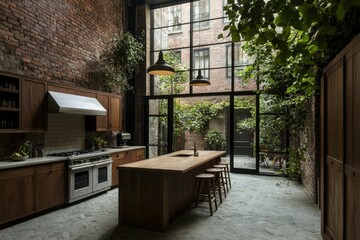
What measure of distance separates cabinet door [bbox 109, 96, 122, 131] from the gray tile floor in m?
1.91

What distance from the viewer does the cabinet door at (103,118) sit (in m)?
5.59

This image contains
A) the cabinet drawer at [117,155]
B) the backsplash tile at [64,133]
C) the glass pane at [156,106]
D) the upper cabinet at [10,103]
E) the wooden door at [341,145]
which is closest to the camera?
the wooden door at [341,145]

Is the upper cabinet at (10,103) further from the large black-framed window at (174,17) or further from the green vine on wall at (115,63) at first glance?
the large black-framed window at (174,17)

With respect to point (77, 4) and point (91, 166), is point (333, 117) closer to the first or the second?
point (91, 166)

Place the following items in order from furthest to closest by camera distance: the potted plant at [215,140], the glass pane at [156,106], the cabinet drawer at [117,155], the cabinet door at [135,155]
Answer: the potted plant at [215,140] < the glass pane at [156,106] < the cabinet door at [135,155] < the cabinet drawer at [117,155]

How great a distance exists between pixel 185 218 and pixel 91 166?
7.07 ft

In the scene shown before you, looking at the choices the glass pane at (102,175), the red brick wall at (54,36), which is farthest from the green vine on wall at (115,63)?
the glass pane at (102,175)

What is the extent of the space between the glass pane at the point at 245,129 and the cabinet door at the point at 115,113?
333cm

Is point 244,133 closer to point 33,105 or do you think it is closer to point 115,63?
point 115,63

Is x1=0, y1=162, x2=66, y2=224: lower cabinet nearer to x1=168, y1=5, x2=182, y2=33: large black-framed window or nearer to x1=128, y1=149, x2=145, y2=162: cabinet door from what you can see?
x1=128, y1=149, x2=145, y2=162: cabinet door

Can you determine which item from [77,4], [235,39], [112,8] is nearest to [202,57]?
[112,8]

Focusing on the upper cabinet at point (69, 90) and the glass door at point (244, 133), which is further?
the glass door at point (244, 133)

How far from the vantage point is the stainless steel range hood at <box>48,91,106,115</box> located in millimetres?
4267

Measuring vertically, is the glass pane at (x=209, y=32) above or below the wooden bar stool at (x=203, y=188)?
above
